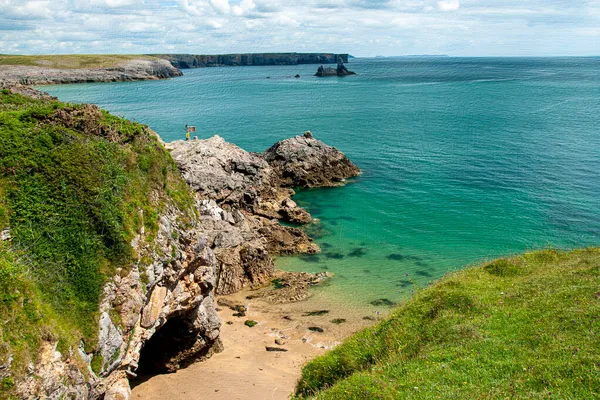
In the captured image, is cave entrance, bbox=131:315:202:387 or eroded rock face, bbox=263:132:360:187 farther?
eroded rock face, bbox=263:132:360:187

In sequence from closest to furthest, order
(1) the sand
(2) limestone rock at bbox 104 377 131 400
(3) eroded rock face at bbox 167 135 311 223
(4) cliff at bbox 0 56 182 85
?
(2) limestone rock at bbox 104 377 131 400
(1) the sand
(3) eroded rock face at bbox 167 135 311 223
(4) cliff at bbox 0 56 182 85

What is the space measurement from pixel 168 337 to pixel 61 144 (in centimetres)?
1056

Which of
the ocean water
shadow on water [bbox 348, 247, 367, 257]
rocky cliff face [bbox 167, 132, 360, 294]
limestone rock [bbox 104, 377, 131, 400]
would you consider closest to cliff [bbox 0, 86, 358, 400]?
limestone rock [bbox 104, 377, 131, 400]

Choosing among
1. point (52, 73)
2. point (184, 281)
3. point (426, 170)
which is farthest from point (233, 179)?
point (52, 73)

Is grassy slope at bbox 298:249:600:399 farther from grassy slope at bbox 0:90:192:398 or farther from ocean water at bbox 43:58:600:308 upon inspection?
ocean water at bbox 43:58:600:308

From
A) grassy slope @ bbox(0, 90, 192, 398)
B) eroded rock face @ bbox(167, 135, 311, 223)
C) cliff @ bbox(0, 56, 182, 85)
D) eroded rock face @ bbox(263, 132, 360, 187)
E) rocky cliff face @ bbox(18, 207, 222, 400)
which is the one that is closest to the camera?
rocky cliff face @ bbox(18, 207, 222, 400)

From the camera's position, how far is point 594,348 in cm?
1372

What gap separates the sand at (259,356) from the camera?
21.6m

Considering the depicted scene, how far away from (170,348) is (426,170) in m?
46.8

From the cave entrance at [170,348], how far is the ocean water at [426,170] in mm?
11933

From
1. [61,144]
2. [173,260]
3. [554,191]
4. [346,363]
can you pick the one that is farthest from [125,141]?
[554,191]

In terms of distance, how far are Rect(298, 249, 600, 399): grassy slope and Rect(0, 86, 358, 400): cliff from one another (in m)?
7.28

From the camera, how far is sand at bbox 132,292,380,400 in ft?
70.8

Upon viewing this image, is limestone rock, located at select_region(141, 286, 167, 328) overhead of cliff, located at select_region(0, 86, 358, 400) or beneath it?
beneath
